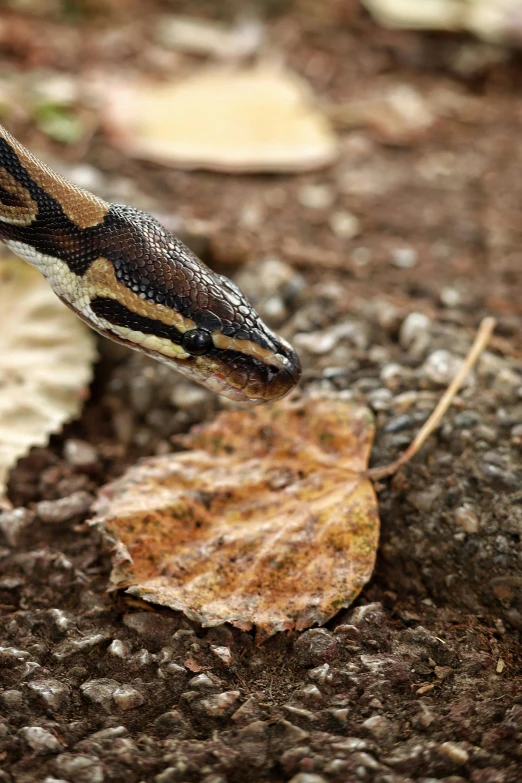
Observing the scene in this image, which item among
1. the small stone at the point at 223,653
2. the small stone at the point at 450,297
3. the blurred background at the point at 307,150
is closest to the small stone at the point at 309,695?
the small stone at the point at 223,653

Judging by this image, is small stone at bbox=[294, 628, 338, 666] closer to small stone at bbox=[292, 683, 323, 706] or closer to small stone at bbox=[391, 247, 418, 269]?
small stone at bbox=[292, 683, 323, 706]

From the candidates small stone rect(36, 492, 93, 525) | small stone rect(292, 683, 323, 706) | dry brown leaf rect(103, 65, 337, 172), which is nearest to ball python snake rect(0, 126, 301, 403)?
small stone rect(36, 492, 93, 525)

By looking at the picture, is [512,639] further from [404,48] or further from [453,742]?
[404,48]

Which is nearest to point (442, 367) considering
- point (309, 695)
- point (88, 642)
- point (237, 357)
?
point (237, 357)

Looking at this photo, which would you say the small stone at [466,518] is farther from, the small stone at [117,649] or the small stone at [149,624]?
the small stone at [117,649]

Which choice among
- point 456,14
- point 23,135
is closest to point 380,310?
point 23,135

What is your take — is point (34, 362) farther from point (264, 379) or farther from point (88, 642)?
point (88, 642)

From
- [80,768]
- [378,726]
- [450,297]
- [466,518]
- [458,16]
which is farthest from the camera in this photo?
[458,16]
